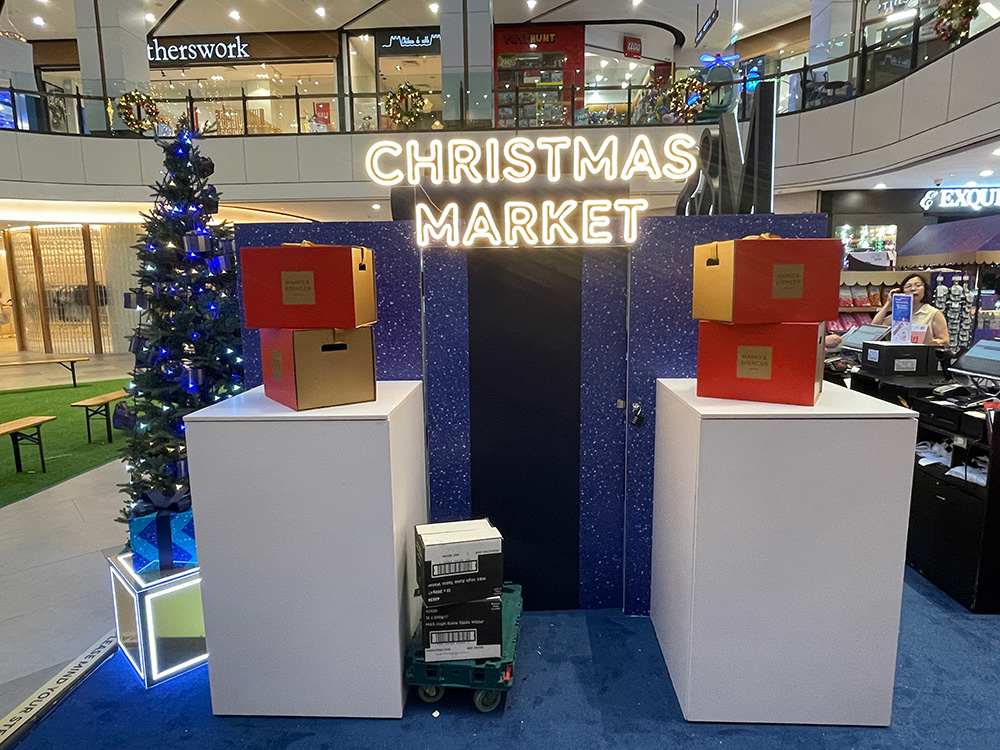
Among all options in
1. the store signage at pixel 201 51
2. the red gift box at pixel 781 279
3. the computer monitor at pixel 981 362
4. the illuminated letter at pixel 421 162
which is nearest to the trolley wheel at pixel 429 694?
the red gift box at pixel 781 279

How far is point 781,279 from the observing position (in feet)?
6.50

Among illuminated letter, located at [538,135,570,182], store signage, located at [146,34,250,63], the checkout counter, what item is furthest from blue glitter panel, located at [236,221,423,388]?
store signage, located at [146,34,250,63]

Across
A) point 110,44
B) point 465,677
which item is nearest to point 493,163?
point 465,677

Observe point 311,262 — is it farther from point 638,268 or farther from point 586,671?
point 586,671

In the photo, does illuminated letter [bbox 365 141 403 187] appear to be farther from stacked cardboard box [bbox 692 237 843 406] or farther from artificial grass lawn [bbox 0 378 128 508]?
artificial grass lawn [bbox 0 378 128 508]

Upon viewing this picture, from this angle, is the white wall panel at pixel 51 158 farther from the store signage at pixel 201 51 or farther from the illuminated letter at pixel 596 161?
the illuminated letter at pixel 596 161

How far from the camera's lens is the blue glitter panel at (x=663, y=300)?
2.46 metres

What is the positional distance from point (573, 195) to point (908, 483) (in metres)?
1.65

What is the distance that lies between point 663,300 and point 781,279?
592mm

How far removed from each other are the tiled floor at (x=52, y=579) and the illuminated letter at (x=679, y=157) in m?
3.37

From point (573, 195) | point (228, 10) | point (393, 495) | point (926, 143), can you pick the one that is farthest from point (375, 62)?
point (393, 495)

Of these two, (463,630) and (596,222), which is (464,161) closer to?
(596,222)

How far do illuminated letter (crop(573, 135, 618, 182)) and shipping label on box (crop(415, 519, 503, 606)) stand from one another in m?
1.60

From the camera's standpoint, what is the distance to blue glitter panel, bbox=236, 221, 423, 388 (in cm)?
253
